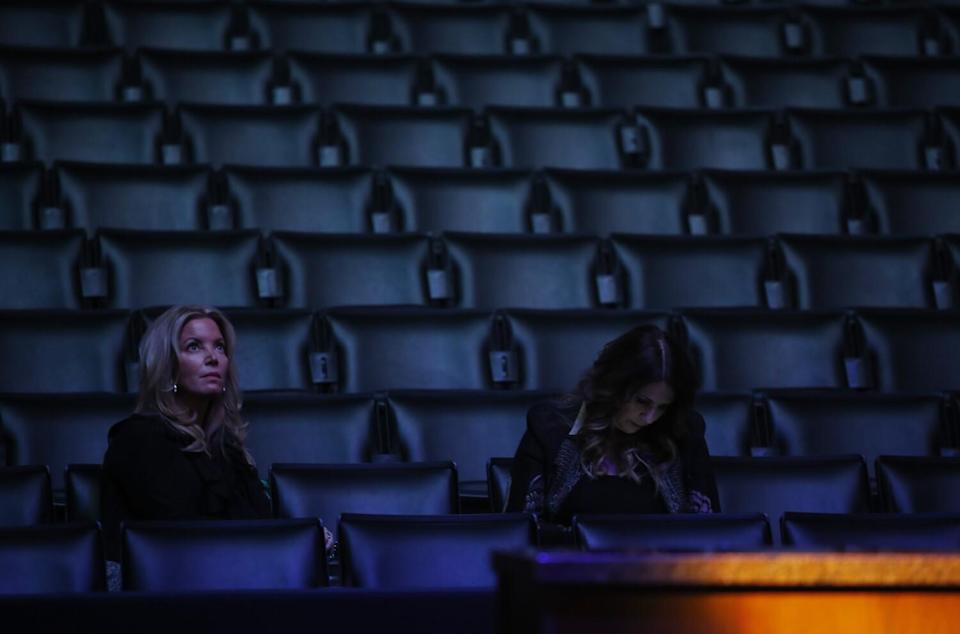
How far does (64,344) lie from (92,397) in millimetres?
92

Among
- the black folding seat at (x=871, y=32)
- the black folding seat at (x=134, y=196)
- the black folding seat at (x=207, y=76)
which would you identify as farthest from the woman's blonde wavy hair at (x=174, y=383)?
the black folding seat at (x=871, y=32)

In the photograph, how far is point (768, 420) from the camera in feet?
3.01

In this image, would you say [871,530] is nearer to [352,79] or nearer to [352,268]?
[352,268]

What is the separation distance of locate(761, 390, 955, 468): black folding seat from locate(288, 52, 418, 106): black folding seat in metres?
0.54

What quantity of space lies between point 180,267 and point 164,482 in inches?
12.1

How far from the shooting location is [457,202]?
1.16 meters

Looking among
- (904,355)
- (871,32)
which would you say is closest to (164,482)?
(904,355)

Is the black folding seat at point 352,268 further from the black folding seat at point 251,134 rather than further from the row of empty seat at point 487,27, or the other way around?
the row of empty seat at point 487,27

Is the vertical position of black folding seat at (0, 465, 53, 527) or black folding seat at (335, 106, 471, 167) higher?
black folding seat at (335, 106, 471, 167)

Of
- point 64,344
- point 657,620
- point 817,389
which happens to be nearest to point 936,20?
point 817,389

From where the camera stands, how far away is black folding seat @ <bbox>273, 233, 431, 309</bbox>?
1.04 meters

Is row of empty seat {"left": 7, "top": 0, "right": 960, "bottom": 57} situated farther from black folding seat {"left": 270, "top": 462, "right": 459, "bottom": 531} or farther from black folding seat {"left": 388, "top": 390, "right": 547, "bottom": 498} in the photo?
black folding seat {"left": 270, "top": 462, "right": 459, "bottom": 531}

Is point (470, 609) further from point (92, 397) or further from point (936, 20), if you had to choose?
point (936, 20)

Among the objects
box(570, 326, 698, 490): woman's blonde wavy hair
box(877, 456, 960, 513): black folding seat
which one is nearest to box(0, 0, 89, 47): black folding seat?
box(570, 326, 698, 490): woman's blonde wavy hair
